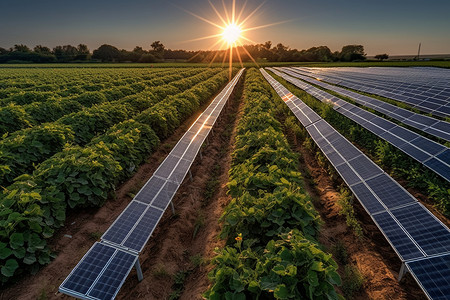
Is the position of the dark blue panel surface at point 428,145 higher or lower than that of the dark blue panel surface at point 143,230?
higher

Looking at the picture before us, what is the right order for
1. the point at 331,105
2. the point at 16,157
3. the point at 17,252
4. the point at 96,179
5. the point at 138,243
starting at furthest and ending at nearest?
1. the point at 331,105
2. the point at 16,157
3. the point at 96,179
4. the point at 138,243
5. the point at 17,252

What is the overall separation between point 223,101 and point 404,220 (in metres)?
13.8

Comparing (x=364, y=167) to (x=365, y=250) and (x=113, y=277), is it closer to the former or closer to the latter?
(x=365, y=250)

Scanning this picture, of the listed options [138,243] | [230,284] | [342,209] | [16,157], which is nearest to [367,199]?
[342,209]

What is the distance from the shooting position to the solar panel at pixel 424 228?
4453mm

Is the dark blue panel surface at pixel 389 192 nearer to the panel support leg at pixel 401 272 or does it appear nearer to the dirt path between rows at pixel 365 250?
the dirt path between rows at pixel 365 250

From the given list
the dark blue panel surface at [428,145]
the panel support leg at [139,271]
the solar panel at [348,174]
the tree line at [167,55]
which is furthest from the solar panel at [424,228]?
the tree line at [167,55]

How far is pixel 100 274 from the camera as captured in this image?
4152 mm

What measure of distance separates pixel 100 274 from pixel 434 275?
554 centimetres

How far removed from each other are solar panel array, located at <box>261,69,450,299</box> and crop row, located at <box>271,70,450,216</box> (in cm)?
162

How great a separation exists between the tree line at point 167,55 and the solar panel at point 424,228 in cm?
9707

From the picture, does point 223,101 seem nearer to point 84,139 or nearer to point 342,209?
point 84,139

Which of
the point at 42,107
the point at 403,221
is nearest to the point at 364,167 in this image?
the point at 403,221

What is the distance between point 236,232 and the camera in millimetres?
4637
